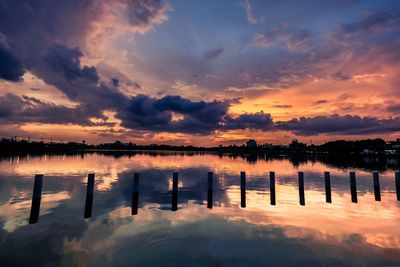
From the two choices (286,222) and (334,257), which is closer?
(334,257)

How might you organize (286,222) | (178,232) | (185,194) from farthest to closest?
(185,194) < (286,222) < (178,232)

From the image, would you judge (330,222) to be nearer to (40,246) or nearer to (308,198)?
(308,198)

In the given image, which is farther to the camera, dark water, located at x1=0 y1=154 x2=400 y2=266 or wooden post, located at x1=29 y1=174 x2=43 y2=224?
wooden post, located at x1=29 y1=174 x2=43 y2=224

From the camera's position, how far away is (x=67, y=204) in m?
17.0

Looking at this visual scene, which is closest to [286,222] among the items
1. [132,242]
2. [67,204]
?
[132,242]

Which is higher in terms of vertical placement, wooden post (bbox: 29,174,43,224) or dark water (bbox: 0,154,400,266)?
wooden post (bbox: 29,174,43,224)

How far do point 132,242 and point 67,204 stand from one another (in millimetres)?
9004

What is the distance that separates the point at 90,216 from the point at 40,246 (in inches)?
163

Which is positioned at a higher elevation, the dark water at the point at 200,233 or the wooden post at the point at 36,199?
the wooden post at the point at 36,199

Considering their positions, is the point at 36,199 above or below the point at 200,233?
above

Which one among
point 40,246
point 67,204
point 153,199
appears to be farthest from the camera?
point 153,199

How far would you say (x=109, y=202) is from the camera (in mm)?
17812

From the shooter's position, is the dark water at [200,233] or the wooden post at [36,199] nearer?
the dark water at [200,233]

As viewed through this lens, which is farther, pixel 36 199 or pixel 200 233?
pixel 36 199
